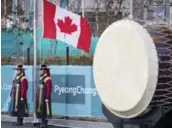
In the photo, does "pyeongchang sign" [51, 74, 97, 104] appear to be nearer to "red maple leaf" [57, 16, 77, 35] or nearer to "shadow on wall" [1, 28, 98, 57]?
"shadow on wall" [1, 28, 98, 57]

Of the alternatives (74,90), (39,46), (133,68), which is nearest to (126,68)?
(133,68)

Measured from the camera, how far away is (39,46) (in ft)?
31.8

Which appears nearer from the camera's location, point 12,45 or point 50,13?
point 50,13

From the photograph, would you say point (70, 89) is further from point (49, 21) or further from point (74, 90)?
point (49, 21)

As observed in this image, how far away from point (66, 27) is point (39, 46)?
782 mm

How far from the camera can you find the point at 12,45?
10000mm

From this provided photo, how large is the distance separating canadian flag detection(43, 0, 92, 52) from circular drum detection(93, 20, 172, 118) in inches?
154

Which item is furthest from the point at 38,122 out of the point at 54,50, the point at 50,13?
the point at 50,13

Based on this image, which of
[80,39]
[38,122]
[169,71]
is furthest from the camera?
[38,122]

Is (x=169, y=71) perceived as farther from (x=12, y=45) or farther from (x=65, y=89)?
(x=12, y=45)

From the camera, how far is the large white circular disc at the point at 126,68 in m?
4.64

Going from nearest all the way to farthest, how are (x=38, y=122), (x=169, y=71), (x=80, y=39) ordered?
(x=169, y=71), (x=80, y=39), (x=38, y=122)

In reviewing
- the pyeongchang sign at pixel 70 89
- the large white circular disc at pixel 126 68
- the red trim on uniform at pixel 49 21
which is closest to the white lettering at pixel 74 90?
the pyeongchang sign at pixel 70 89

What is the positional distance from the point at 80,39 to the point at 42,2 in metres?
0.93
